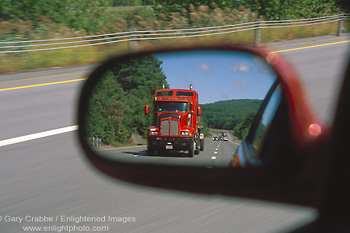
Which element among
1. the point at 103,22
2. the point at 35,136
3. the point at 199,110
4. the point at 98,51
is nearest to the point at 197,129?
the point at 199,110

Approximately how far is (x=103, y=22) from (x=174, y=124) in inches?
894

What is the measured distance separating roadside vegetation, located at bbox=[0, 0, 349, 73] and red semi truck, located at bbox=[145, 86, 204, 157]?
37.7 feet

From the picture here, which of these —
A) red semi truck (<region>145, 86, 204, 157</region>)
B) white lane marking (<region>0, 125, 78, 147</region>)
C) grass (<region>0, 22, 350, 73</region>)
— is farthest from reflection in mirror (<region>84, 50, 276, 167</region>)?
grass (<region>0, 22, 350, 73</region>)

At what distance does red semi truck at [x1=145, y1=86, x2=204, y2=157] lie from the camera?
6.42 ft

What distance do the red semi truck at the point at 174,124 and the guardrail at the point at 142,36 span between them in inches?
536

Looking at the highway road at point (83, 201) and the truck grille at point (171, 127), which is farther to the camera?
the highway road at point (83, 201)

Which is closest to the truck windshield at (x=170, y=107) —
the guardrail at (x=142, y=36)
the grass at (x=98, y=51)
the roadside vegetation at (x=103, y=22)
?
the grass at (x=98, y=51)

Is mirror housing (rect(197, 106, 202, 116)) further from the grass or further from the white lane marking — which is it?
the grass

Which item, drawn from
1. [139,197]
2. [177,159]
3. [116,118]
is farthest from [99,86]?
[139,197]

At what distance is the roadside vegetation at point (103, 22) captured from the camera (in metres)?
15.1

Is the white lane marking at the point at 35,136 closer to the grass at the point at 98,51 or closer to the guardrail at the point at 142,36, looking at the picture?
the grass at the point at 98,51

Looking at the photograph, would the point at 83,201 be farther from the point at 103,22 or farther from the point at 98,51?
the point at 103,22

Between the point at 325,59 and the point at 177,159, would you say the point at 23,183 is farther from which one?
the point at 325,59

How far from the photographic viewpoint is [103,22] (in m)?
23.7
